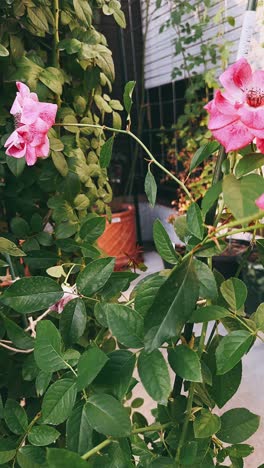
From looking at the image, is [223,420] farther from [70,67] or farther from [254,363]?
[254,363]

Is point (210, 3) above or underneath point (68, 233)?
above

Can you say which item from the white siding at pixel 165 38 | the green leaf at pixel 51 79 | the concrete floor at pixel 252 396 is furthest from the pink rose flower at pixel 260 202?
the white siding at pixel 165 38

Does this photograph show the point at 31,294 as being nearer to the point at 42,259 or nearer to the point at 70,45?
the point at 42,259

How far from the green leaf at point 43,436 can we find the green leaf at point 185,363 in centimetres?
16

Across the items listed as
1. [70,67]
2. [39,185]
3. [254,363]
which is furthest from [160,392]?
[254,363]

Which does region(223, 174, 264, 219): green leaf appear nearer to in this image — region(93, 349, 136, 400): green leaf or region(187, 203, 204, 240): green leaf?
region(187, 203, 204, 240): green leaf

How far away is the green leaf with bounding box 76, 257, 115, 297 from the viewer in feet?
1.60

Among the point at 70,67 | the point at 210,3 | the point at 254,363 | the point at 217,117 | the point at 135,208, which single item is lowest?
the point at 254,363

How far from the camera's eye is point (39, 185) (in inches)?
32.9

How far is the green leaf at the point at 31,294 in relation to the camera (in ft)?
1.54

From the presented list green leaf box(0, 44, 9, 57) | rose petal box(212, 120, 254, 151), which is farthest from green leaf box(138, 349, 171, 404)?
green leaf box(0, 44, 9, 57)

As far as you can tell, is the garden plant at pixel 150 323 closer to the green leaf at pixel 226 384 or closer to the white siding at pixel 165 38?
the green leaf at pixel 226 384

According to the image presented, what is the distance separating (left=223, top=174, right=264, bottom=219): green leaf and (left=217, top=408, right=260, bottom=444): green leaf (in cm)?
27

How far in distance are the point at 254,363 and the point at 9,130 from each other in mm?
1850
